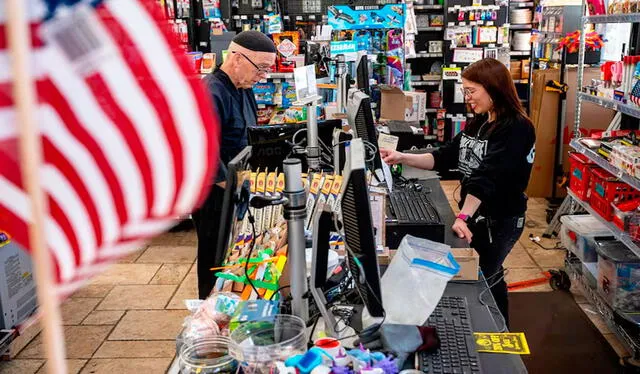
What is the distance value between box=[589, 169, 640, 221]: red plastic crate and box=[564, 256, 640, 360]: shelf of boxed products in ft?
1.50

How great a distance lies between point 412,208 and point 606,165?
154 centimetres

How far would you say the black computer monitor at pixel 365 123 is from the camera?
102 inches

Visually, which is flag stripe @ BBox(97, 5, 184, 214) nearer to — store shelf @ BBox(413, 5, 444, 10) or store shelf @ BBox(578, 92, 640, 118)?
store shelf @ BBox(578, 92, 640, 118)

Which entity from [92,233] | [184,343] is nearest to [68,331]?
[184,343]

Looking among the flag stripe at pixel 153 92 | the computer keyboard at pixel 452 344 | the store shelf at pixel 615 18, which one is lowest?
the computer keyboard at pixel 452 344

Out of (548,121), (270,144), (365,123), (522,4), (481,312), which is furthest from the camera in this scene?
(522,4)

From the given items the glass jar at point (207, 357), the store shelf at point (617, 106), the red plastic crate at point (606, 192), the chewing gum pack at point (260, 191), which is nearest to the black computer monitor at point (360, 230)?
the glass jar at point (207, 357)

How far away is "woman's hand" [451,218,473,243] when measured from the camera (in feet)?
9.05

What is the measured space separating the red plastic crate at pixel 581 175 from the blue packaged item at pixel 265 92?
2881mm

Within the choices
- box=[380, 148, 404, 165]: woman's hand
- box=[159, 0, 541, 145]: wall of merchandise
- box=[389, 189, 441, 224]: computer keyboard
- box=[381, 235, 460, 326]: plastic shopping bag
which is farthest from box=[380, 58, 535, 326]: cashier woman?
box=[159, 0, 541, 145]: wall of merchandise

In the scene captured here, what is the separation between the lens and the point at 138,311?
4176 mm

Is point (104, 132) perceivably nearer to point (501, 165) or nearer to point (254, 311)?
point (254, 311)

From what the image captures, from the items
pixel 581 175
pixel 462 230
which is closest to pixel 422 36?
pixel 581 175

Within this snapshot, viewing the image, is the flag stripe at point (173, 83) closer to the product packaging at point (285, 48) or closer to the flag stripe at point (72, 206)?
the flag stripe at point (72, 206)
